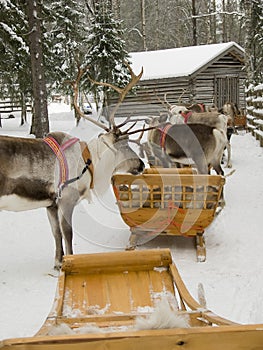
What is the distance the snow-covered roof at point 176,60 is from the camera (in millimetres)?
19797

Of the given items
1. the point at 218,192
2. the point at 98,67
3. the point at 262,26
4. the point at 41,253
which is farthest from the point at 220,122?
the point at 262,26

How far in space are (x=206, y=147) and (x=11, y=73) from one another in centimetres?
843

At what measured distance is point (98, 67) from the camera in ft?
56.7

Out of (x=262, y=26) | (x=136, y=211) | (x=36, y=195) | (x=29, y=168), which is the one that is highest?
(x=262, y=26)

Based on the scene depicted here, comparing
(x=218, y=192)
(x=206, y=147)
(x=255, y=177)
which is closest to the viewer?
(x=218, y=192)

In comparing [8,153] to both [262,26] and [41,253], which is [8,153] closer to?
[41,253]

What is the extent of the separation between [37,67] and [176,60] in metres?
11.7

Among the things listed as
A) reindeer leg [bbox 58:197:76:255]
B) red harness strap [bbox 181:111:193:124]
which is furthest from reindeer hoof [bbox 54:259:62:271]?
red harness strap [bbox 181:111:193:124]

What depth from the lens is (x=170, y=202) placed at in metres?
5.27

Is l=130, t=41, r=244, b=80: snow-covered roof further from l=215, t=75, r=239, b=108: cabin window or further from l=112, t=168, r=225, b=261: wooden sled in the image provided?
l=112, t=168, r=225, b=261: wooden sled

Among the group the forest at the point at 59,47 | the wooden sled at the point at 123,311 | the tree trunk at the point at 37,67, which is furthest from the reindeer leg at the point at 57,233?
the tree trunk at the point at 37,67

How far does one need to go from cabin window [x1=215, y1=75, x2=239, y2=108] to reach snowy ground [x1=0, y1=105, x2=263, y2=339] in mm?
13825

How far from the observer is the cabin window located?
2148cm

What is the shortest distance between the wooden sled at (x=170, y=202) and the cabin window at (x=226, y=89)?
55.4 ft
